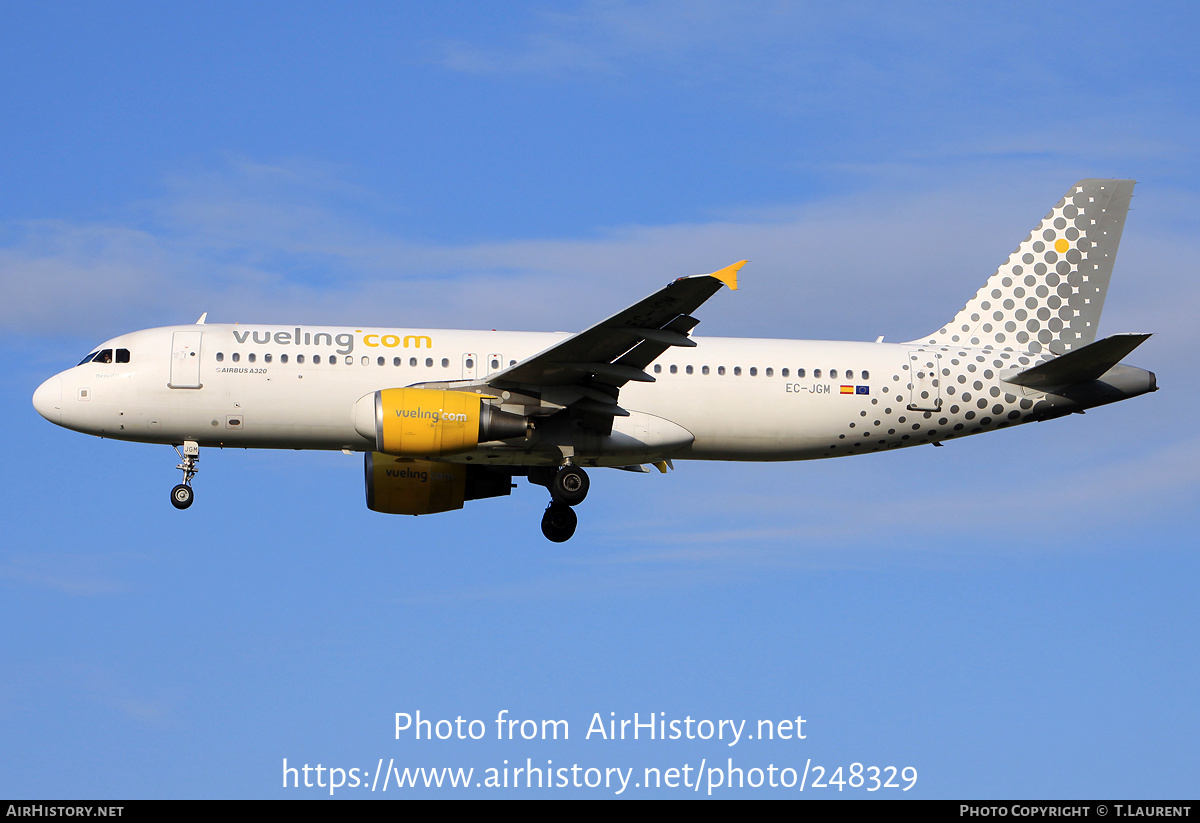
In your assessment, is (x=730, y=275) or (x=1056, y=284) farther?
(x=1056, y=284)

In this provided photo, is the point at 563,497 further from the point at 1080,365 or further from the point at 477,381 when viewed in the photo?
the point at 1080,365

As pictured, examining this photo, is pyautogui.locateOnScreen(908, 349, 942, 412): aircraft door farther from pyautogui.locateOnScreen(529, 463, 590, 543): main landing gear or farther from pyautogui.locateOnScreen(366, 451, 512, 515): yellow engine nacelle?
pyautogui.locateOnScreen(366, 451, 512, 515): yellow engine nacelle

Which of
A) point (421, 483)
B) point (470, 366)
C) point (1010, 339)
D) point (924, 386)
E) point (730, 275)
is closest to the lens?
point (730, 275)

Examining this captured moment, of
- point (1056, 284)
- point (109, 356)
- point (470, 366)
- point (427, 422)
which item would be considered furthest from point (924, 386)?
point (109, 356)

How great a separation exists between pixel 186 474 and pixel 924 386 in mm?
16357

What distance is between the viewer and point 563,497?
30.7 m

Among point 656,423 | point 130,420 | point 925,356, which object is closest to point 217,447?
point 130,420

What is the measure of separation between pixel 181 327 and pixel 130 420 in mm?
2323

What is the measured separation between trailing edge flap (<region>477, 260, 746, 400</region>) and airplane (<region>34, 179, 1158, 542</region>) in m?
0.06

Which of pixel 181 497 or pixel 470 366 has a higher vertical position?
pixel 470 366

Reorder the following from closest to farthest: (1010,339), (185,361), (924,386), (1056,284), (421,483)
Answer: (185,361) < (924,386) < (421,483) < (1010,339) < (1056,284)

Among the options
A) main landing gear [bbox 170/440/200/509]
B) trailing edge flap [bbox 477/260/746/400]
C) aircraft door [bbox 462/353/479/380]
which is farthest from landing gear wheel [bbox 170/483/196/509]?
trailing edge flap [bbox 477/260/746/400]

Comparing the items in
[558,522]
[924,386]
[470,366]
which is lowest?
[558,522]

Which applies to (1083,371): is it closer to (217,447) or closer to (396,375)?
(396,375)
